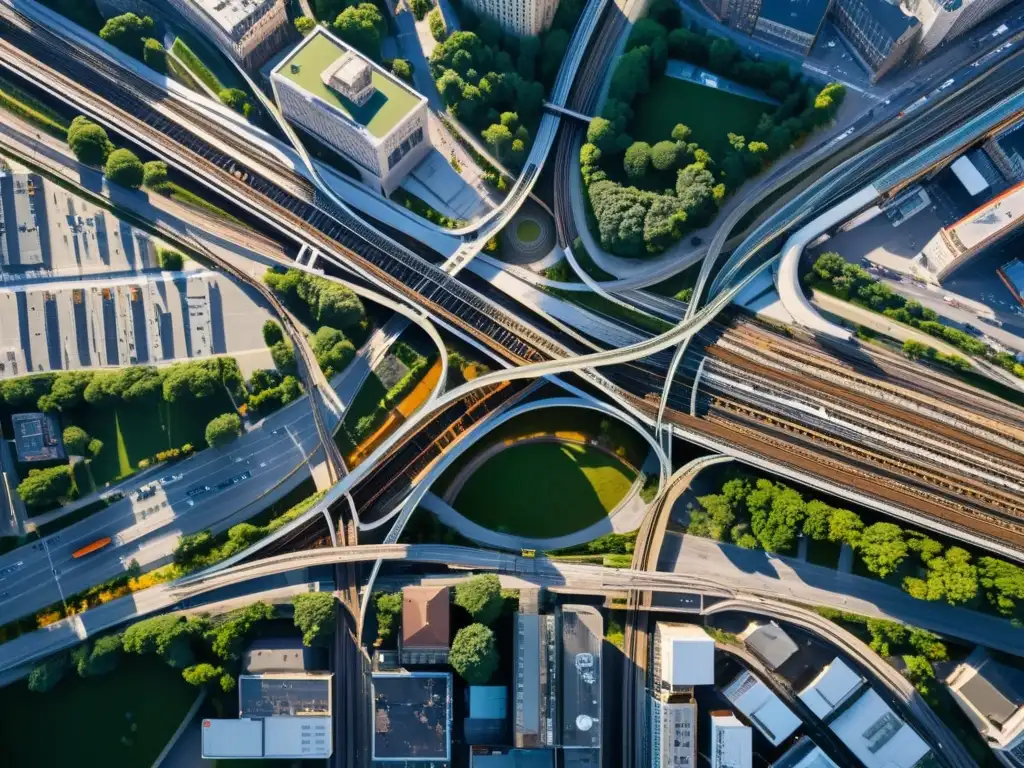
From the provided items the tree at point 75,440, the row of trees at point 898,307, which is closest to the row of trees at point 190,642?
the tree at point 75,440

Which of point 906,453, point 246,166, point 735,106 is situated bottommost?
point 906,453

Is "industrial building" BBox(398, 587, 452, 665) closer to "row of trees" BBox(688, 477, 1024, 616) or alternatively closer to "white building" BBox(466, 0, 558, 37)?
"row of trees" BBox(688, 477, 1024, 616)

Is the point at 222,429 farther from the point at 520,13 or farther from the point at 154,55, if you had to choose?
the point at 520,13

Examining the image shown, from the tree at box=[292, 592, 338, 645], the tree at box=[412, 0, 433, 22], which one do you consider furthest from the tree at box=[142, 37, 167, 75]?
the tree at box=[292, 592, 338, 645]

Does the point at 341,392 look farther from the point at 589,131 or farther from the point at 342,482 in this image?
the point at 589,131

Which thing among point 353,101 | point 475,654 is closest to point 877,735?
point 475,654

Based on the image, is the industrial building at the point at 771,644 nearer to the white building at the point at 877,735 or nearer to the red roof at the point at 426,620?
the white building at the point at 877,735

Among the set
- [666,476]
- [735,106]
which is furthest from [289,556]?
[735,106]
